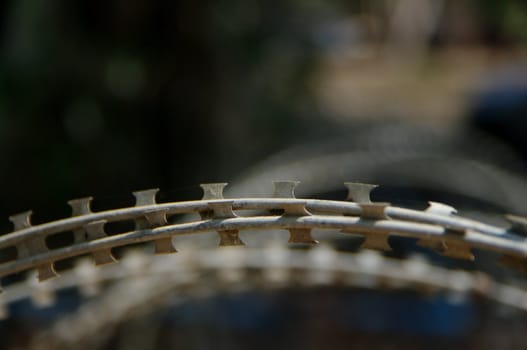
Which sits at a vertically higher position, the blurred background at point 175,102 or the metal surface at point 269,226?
the metal surface at point 269,226

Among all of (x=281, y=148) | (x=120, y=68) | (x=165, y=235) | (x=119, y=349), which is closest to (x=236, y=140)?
(x=281, y=148)

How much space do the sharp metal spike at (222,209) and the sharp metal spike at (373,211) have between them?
0.08 meters

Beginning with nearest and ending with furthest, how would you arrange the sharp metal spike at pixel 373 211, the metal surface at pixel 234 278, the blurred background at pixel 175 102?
the sharp metal spike at pixel 373 211, the metal surface at pixel 234 278, the blurred background at pixel 175 102

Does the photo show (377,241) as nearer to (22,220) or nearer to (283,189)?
(283,189)

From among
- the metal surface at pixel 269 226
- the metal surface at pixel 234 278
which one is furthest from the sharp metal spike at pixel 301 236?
the metal surface at pixel 234 278

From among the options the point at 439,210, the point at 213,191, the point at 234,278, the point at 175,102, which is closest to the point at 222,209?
the point at 213,191

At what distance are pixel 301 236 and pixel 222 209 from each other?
0.05 meters

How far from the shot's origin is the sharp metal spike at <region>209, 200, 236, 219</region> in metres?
0.55

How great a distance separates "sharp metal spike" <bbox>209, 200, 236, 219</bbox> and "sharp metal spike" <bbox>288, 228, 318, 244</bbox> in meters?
0.04

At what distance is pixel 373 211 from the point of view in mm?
544


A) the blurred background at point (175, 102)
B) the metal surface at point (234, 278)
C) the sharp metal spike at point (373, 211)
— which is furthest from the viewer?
the blurred background at point (175, 102)

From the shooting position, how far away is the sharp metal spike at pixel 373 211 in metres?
0.54

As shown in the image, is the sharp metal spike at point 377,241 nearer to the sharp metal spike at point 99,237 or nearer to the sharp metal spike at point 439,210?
the sharp metal spike at point 439,210

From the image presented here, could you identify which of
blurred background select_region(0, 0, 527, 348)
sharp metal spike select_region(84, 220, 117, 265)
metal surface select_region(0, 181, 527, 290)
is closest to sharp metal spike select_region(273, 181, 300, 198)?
metal surface select_region(0, 181, 527, 290)
